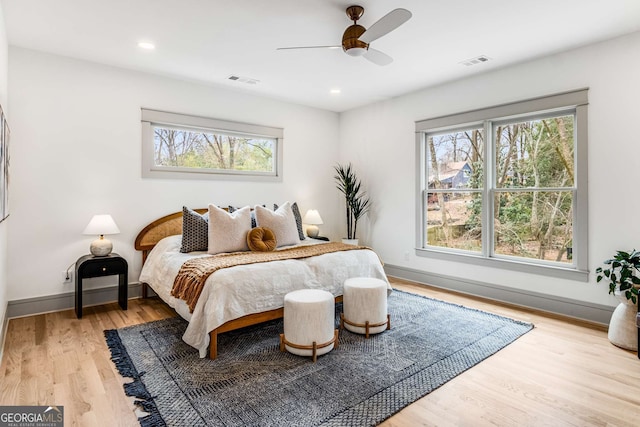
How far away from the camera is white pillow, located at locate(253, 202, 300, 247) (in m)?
4.03

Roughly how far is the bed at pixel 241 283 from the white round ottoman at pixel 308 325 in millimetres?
312

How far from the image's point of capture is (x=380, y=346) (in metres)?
2.80

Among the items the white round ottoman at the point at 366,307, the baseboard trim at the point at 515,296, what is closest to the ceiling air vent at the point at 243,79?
the white round ottoman at the point at 366,307

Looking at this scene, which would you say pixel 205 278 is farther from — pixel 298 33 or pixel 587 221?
pixel 587 221

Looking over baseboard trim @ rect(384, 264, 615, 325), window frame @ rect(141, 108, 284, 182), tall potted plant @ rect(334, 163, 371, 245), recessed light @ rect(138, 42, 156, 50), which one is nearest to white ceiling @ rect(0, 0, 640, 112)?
recessed light @ rect(138, 42, 156, 50)

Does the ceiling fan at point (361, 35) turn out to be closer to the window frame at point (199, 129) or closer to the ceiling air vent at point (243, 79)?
the ceiling air vent at point (243, 79)

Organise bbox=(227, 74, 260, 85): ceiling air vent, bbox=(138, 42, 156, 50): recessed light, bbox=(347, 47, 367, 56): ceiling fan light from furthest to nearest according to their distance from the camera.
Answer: bbox=(227, 74, 260, 85): ceiling air vent, bbox=(138, 42, 156, 50): recessed light, bbox=(347, 47, 367, 56): ceiling fan light

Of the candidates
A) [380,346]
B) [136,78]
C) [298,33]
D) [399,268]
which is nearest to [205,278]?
[380,346]

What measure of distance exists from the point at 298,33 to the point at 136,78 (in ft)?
7.14

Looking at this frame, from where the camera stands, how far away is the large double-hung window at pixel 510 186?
3562 millimetres

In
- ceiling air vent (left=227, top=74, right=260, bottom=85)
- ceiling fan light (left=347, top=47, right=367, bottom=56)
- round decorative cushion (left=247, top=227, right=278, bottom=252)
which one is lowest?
round decorative cushion (left=247, top=227, right=278, bottom=252)

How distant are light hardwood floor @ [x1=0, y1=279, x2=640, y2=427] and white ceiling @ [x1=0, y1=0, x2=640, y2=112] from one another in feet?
8.72

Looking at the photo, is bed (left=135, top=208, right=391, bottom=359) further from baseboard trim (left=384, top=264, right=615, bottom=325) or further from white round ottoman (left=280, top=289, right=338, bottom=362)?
baseboard trim (left=384, top=264, right=615, bottom=325)

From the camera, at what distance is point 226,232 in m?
3.70
